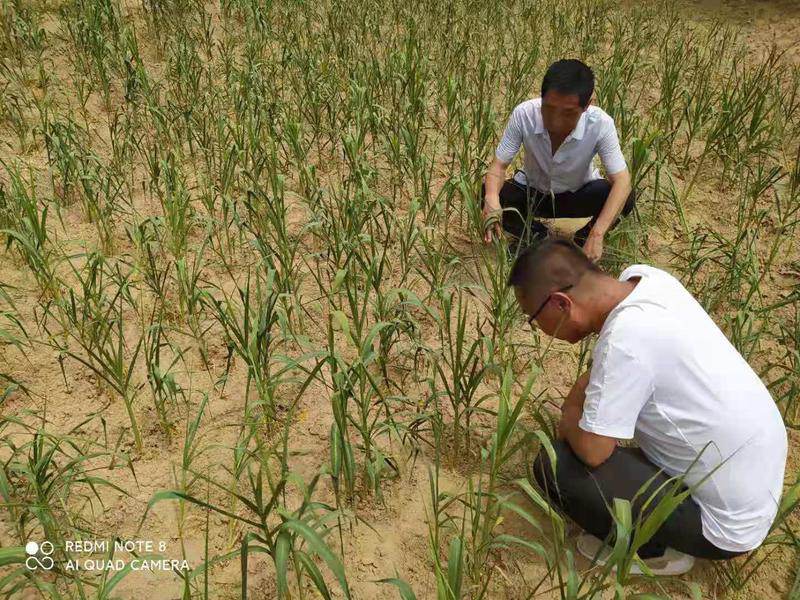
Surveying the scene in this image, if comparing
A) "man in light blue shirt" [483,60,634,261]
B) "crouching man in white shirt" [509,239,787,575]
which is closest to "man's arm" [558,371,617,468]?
"crouching man in white shirt" [509,239,787,575]

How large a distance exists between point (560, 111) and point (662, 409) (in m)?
1.43

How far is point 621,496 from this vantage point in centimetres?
166

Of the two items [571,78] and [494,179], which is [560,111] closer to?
[571,78]

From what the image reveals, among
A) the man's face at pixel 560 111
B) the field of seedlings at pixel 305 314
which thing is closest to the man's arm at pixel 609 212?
the field of seedlings at pixel 305 314

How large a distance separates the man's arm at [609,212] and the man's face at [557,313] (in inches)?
43.6

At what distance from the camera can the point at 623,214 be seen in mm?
2969

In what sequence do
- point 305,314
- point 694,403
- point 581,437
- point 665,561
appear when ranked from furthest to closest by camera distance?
point 305,314 < point 665,561 < point 581,437 < point 694,403

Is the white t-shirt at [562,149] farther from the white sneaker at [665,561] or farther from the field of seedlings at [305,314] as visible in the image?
the white sneaker at [665,561]

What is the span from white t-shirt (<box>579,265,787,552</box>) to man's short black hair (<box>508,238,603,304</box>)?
0.48 feet

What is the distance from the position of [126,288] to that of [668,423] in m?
1.83

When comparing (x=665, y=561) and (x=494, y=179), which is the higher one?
(x=494, y=179)

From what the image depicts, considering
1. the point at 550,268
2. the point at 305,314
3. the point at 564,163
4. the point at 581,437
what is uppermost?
the point at 550,268

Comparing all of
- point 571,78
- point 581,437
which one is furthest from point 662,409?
point 571,78

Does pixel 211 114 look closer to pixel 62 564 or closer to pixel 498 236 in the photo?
pixel 498 236
